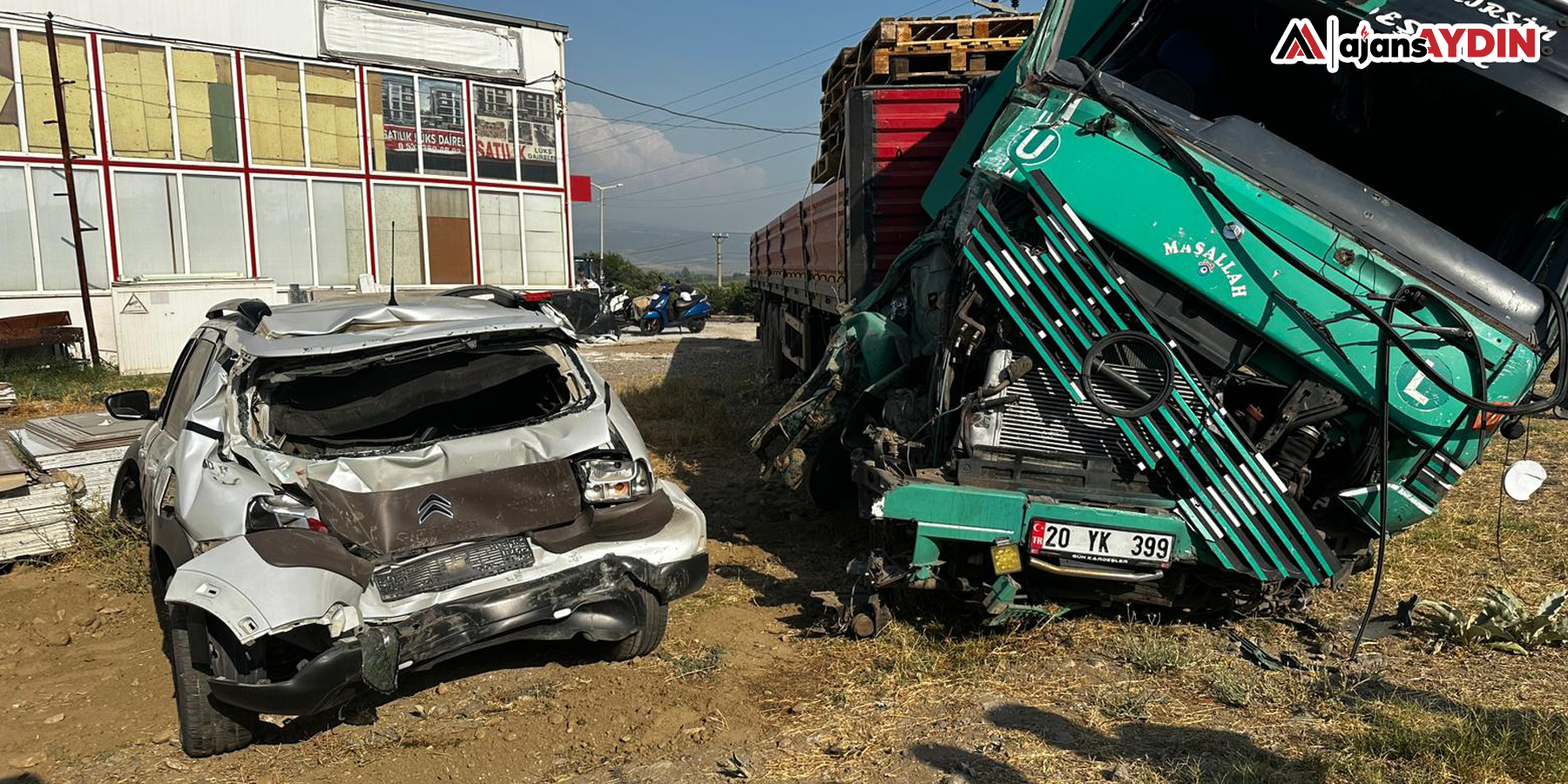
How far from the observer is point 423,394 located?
441 cm

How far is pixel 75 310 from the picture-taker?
15.8 meters

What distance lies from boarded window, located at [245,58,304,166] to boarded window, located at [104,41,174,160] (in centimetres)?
132

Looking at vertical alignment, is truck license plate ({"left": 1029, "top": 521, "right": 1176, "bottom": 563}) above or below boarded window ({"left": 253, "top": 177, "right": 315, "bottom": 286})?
below

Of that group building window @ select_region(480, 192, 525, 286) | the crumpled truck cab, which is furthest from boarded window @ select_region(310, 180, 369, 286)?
the crumpled truck cab

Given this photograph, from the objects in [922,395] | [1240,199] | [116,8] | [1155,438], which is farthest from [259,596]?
[116,8]

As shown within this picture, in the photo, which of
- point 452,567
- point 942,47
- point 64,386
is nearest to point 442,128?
point 64,386

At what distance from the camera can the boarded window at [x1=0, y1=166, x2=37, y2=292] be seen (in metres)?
15.3

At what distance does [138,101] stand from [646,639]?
17.5 meters

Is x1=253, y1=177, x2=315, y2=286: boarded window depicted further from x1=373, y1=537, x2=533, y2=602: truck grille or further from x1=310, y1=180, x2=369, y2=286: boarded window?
x1=373, y1=537, x2=533, y2=602: truck grille

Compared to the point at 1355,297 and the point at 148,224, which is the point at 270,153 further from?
the point at 1355,297

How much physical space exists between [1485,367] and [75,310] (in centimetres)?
1898

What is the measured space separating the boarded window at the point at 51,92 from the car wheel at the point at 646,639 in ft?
55.0

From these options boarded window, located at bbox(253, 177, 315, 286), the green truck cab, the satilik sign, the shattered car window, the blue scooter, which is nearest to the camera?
the green truck cab

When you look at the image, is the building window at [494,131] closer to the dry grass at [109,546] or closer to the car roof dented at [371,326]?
the dry grass at [109,546]
